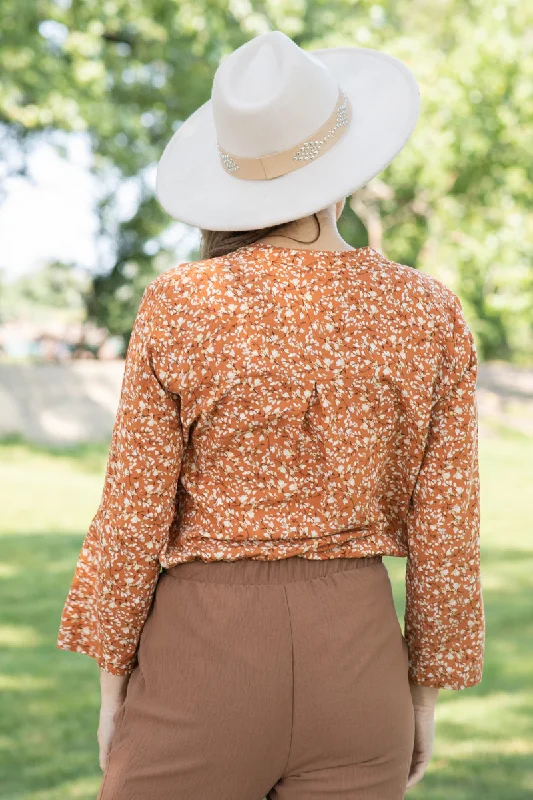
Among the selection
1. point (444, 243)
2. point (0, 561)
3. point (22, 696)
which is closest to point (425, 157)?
point (444, 243)

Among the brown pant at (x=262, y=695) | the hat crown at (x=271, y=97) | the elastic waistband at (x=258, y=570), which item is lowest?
the brown pant at (x=262, y=695)

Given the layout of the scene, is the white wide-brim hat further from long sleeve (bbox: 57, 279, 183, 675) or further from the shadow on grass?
the shadow on grass

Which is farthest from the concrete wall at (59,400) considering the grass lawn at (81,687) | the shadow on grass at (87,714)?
the shadow on grass at (87,714)

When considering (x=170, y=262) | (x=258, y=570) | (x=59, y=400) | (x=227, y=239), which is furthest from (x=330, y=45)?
(x=258, y=570)

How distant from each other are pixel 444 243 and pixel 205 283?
16.8 m

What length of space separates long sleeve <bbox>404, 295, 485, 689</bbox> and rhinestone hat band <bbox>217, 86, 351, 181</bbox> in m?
0.31

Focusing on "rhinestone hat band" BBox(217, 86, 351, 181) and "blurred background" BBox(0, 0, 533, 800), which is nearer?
"rhinestone hat band" BBox(217, 86, 351, 181)

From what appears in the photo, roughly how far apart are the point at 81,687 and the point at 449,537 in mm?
3260

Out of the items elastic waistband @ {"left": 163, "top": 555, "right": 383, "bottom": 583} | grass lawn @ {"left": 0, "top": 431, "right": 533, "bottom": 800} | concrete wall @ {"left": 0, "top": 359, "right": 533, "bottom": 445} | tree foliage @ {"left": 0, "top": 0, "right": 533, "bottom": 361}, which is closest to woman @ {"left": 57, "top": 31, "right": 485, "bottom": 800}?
elastic waistband @ {"left": 163, "top": 555, "right": 383, "bottom": 583}

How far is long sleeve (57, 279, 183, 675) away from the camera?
4.51ft

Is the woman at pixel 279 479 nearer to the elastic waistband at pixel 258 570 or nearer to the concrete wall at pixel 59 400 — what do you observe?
the elastic waistband at pixel 258 570

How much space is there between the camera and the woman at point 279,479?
53.4 inches

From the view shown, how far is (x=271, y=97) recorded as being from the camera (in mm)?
1472

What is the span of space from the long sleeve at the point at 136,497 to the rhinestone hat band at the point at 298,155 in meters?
0.25
